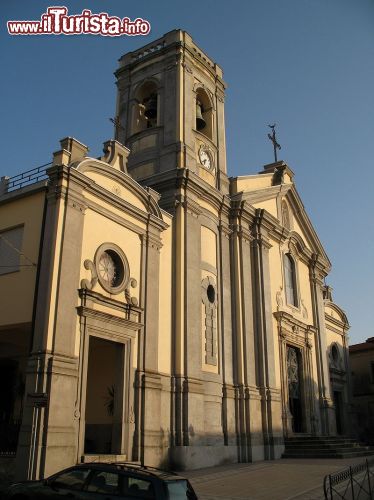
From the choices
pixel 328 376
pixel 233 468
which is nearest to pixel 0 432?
pixel 233 468

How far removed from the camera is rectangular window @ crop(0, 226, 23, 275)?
15163 millimetres

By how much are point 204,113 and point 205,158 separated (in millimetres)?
2942

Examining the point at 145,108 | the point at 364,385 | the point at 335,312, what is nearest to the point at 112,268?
the point at 145,108

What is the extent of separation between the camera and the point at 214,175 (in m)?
23.3

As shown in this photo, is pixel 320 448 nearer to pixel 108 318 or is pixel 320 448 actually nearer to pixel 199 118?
pixel 108 318

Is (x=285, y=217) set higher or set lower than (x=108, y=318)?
higher

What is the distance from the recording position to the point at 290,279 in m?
27.6

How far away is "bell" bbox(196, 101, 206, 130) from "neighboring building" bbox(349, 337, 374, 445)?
24051 mm

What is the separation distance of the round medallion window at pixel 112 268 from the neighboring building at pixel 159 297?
0.15ft

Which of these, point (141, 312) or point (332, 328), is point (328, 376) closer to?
point (332, 328)

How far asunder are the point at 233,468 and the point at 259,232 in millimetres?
10528

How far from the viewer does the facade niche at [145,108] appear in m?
23.5

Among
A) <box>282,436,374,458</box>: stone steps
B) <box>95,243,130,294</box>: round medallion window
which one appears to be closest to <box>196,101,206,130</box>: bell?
<box>95,243,130,294</box>: round medallion window

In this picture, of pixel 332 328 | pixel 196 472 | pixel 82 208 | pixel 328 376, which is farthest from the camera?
pixel 332 328
